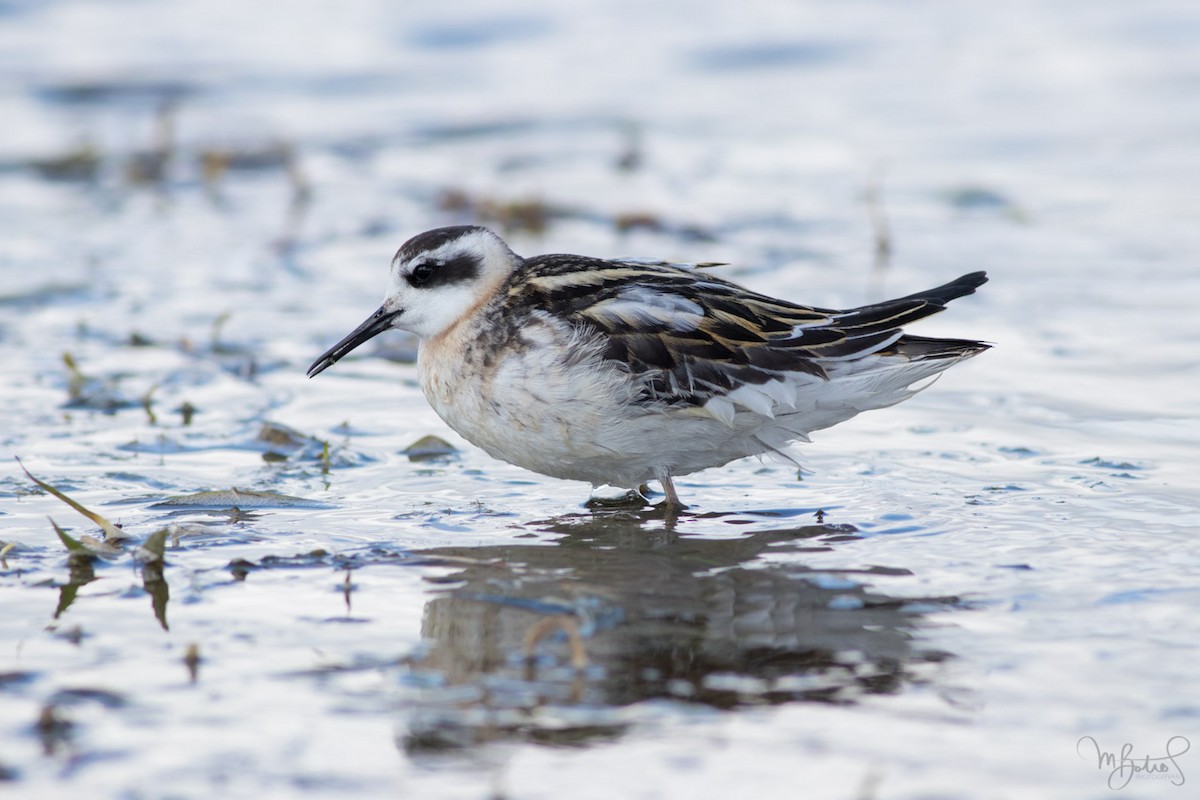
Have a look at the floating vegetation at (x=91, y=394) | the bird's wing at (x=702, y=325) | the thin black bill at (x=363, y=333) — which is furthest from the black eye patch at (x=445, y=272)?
the floating vegetation at (x=91, y=394)

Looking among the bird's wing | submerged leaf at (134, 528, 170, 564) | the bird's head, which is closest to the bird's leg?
the bird's wing

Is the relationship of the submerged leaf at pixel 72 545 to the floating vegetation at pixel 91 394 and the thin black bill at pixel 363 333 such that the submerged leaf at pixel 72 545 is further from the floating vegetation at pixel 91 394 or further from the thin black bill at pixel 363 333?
the floating vegetation at pixel 91 394

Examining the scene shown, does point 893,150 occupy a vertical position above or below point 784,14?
below

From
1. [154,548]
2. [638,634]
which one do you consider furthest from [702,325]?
[154,548]

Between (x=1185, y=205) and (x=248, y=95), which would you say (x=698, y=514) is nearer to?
(x=1185, y=205)

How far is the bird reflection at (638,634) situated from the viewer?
4.23 metres

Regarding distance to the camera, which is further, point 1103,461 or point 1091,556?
point 1103,461

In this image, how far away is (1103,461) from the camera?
6.67 m

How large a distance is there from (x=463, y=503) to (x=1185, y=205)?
7281 millimetres

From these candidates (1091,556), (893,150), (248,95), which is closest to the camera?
(1091,556)

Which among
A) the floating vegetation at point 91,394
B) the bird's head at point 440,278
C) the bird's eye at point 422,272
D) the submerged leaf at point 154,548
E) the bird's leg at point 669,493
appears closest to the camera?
the submerged leaf at point 154,548

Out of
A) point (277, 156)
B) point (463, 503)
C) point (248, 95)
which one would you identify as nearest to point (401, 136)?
point (277, 156)

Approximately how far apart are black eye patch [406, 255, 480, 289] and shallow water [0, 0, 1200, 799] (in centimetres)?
84

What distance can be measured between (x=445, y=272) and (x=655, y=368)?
4.08ft
